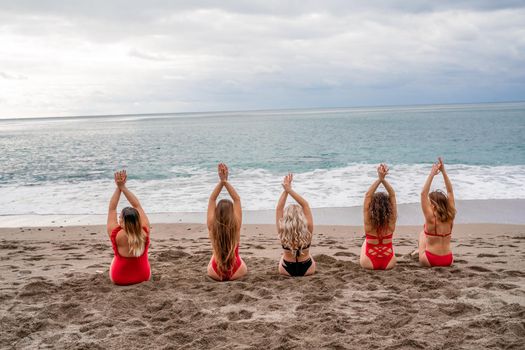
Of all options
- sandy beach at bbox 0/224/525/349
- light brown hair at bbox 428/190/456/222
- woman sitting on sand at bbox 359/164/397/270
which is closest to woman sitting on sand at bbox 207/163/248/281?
sandy beach at bbox 0/224/525/349

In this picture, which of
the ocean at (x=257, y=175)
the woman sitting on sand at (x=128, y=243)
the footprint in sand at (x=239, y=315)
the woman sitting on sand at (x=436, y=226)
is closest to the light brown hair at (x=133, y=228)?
the woman sitting on sand at (x=128, y=243)

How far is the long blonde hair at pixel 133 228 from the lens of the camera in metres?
5.57

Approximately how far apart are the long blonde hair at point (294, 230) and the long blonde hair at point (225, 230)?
25.9 inches

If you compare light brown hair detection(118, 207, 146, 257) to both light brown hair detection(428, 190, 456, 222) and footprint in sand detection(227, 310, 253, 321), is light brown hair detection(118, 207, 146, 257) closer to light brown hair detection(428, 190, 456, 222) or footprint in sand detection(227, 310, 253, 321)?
footprint in sand detection(227, 310, 253, 321)

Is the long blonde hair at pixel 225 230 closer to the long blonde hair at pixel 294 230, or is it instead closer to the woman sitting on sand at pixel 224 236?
the woman sitting on sand at pixel 224 236

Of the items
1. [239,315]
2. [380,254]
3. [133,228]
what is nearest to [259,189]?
[380,254]

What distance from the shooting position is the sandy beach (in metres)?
4.29

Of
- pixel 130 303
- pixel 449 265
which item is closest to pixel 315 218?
pixel 449 265

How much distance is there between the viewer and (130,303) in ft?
17.3

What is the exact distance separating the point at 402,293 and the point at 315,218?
252 inches

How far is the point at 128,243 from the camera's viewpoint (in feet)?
18.8

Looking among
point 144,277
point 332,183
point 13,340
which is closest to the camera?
point 13,340

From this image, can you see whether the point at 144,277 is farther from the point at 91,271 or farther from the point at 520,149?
the point at 520,149

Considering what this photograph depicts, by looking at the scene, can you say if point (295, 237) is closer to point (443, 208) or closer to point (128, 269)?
point (443, 208)
